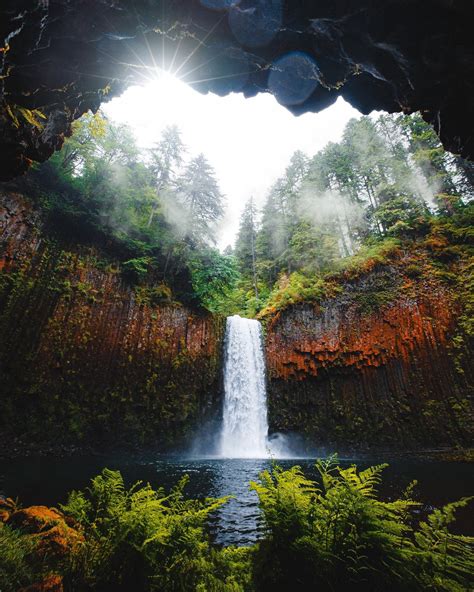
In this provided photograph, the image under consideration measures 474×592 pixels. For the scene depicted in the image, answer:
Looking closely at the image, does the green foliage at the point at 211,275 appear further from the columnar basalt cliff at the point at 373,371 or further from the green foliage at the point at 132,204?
the columnar basalt cliff at the point at 373,371

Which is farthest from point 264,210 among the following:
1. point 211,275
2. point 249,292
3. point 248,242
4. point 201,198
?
point 211,275

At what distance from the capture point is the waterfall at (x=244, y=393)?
18438 millimetres

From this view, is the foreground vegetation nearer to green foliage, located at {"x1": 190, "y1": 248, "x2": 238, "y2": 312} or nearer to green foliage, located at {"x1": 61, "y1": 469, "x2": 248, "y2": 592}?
green foliage, located at {"x1": 61, "y1": 469, "x2": 248, "y2": 592}

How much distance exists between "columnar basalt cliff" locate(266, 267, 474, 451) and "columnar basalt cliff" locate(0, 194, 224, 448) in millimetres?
5769

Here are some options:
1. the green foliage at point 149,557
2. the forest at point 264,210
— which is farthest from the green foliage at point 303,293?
the green foliage at point 149,557

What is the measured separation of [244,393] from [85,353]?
10.0m

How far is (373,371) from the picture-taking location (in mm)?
18188

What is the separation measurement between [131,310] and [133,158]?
13.1m

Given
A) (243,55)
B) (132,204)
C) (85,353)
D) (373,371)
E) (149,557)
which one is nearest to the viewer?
(149,557)

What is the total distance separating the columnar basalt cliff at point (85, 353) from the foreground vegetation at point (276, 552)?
11593mm

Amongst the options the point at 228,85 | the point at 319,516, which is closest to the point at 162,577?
the point at 319,516

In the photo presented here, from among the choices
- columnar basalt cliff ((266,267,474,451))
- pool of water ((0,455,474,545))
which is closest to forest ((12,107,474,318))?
columnar basalt cliff ((266,267,474,451))

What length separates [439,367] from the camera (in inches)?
647

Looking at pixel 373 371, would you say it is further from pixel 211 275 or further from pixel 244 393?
pixel 211 275
